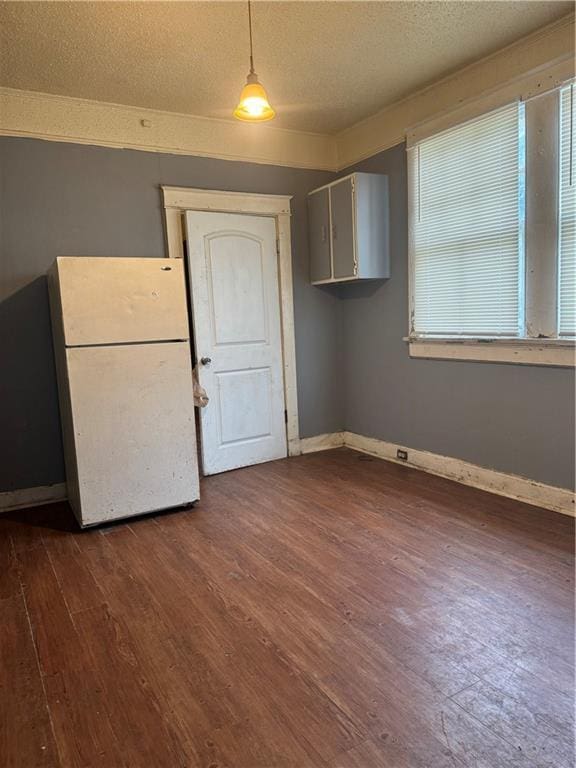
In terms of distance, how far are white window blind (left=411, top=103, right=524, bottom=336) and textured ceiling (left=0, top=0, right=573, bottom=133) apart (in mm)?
469

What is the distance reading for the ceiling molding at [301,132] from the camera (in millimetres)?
2992

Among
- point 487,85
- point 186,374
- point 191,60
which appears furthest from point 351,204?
point 186,374

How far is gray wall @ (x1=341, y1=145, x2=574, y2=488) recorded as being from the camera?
3125 millimetres

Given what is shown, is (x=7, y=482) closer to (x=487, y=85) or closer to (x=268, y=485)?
(x=268, y=485)

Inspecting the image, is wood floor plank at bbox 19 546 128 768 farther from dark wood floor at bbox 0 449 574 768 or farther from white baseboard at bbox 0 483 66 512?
white baseboard at bbox 0 483 66 512

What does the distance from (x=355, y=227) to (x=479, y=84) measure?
1206 mm

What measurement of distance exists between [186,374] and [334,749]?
232 cm

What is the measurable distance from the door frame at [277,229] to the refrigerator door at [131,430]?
114cm

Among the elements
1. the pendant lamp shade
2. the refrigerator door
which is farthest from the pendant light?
the refrigerator door

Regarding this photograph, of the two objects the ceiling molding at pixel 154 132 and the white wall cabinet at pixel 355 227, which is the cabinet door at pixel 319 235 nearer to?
the white wall cabinet at pixel 355 227

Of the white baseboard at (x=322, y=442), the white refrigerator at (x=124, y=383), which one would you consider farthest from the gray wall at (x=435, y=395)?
the white refrigerator at (x=124, y=383)

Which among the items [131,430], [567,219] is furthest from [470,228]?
[131,430]

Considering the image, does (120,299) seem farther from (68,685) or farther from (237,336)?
(68,685)

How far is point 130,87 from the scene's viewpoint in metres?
3.43
